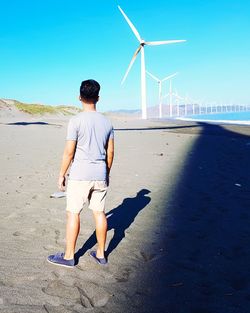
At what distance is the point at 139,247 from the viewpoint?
17.1 feet

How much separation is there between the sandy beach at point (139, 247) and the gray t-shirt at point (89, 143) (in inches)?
49.3

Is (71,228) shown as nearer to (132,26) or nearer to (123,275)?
(123,275)

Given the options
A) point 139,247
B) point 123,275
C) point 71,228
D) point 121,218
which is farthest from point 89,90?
point 121,218

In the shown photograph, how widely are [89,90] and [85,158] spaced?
836 mm

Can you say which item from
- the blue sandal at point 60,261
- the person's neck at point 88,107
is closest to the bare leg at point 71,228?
the blue sandal at point 60,261

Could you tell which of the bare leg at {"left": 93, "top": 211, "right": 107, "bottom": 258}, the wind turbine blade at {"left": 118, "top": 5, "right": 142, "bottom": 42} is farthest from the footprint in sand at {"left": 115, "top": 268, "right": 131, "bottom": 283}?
the wind turbine blade at {"left": 118, "top": 5, "right": 142, "bottom": 42}

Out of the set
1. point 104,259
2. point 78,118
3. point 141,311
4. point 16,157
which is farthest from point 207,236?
point 16,157

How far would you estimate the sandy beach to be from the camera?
3.72m

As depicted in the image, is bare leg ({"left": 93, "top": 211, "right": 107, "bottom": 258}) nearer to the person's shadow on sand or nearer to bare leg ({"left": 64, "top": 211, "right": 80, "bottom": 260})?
bare leg ({"left": 64, "top": 211, "right": 80, "bottom": 260})

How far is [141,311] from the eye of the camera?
3.54 meters

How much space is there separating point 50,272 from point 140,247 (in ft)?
4.92

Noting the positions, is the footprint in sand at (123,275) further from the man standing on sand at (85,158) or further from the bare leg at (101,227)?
the man standing on sand at (85,158)

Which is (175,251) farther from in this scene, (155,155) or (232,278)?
(155,155)

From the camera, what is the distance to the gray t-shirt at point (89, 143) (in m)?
4.17
